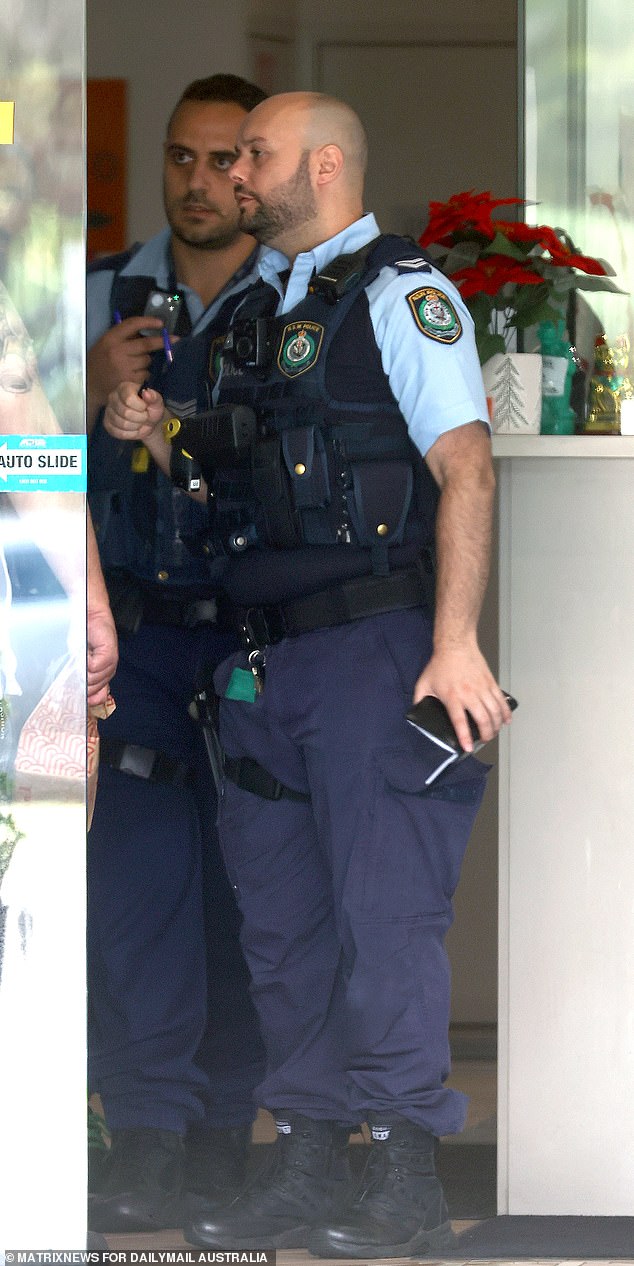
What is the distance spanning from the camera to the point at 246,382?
7.38ft

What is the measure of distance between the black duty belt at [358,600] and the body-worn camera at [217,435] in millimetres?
225

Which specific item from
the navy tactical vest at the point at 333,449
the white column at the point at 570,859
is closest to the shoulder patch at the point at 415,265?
the navy tactical vest at the point at 333,449

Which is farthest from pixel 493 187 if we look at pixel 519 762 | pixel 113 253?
pixel 519 762

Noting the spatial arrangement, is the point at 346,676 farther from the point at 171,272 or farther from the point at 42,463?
the point at 171,272

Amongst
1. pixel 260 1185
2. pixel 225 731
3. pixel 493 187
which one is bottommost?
pixel 260 1185

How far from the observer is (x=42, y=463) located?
175 cm

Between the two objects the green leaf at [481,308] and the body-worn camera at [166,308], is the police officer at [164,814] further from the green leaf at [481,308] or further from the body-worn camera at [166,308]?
the green leaf at [481,308]

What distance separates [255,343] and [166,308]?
504 mm

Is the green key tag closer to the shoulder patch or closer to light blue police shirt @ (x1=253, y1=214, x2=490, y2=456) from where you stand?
light blue police shirt @ (x1=253, y1=214, x2=490, y2=456)

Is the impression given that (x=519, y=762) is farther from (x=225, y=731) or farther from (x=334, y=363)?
(x=334, y=363)

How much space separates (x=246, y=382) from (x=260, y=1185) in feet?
3.73

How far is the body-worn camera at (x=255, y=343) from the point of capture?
7.29ft

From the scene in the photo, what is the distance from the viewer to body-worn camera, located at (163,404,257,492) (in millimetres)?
2201

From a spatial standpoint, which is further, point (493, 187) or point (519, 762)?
point (493, 187)
